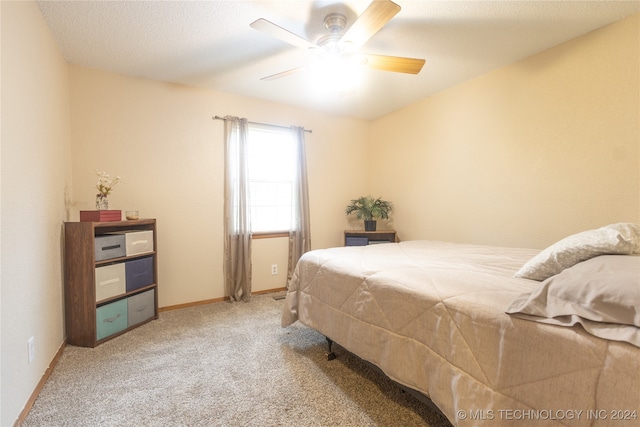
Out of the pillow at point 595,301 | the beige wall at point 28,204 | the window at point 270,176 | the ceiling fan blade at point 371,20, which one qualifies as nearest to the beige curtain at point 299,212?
→ the window at point 270,176

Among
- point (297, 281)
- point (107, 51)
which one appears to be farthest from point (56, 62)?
point (297, 281)

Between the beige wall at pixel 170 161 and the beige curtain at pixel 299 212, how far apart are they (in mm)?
160

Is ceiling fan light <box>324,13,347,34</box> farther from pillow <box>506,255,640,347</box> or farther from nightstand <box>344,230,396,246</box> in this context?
nightstand <box>344,230,396,246</box>

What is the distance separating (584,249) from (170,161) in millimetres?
3380

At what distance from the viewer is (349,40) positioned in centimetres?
186

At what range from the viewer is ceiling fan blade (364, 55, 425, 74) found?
6.56ft

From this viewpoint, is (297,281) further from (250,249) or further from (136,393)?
(250,249)

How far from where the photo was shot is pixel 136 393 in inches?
63.1

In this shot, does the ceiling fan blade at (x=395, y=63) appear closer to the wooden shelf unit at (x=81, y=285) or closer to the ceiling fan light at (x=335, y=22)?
the ceiling fan light at (x=335, y=22)

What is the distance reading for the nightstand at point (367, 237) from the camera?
12.4 ft

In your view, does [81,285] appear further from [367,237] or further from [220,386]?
[367,237]

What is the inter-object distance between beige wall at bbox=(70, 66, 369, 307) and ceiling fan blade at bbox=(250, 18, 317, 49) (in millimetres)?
1737

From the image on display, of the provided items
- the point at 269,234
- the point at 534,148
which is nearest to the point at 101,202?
the point at 269,234

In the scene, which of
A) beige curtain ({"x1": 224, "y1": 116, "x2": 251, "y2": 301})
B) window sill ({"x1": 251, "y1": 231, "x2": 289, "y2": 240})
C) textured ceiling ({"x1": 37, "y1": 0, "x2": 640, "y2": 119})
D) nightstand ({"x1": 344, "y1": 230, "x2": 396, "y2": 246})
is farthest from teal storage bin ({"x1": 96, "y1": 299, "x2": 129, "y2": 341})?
nightstand ({"x1": 344, "y1": 230, "x2": 396, "y2": 246})
